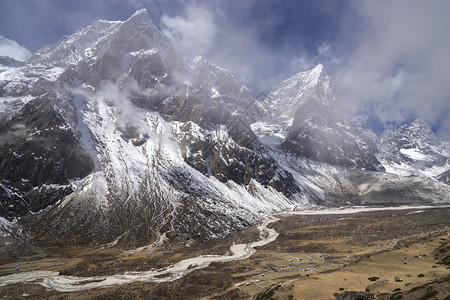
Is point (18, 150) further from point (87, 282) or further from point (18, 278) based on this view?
point (87, 282)

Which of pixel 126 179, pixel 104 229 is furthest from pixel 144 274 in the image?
pixel 126 179

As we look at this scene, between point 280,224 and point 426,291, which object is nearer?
point 426,291

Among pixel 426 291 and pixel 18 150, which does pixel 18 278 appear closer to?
pixel 426 291

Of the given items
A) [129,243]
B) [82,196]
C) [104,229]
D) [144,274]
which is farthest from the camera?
[82,196]

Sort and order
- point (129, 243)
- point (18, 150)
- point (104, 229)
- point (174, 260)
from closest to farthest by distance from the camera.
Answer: point (174, 260), point (129, 243), point (104, 229), point (18, 150)

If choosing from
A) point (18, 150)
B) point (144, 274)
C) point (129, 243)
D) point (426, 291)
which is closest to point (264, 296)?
point (426, 291)

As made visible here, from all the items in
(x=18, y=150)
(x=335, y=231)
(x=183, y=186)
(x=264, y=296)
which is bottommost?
(x=335, y=231)

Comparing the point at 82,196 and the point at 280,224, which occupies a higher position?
the point at 82,196
